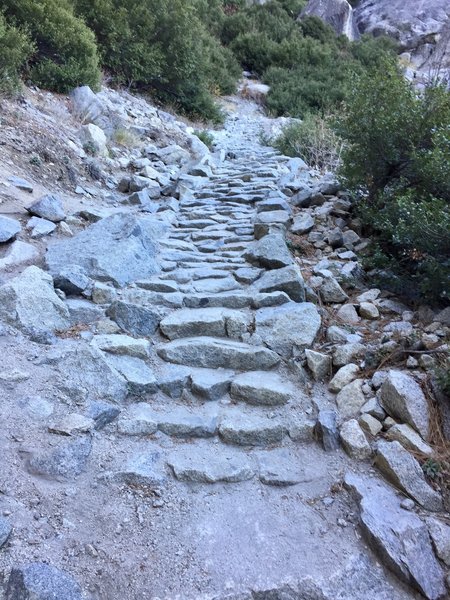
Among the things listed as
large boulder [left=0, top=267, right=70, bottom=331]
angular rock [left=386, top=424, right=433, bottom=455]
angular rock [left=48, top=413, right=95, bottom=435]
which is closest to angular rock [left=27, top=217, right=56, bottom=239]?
large boulder [left=0, top=267, right=70, bottom=331]

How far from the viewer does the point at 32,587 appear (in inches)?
66.4

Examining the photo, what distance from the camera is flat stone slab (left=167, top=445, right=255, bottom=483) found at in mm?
2543

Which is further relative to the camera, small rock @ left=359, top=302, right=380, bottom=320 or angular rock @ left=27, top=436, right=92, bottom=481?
small rock @ left=359, top=302, right=380, bottom=320

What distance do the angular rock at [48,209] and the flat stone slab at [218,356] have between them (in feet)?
7.86

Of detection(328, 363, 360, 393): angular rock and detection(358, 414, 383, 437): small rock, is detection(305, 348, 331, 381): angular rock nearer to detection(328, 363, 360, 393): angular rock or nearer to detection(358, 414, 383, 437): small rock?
Result: detection(328, 363, 360, 393): angular rock

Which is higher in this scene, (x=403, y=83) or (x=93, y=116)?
(x=403, y=83)

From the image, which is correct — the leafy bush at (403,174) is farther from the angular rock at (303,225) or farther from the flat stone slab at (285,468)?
the flat stone slab at (285,468)

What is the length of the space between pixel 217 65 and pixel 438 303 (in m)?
15.6

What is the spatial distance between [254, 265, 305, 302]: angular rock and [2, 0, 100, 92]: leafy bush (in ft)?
22.1

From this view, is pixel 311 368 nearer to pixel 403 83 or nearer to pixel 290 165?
pixel 403 83

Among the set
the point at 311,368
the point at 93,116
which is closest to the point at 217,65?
the point at 93,116

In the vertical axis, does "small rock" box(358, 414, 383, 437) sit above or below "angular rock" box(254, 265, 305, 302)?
above

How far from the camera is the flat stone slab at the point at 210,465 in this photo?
2.54 m

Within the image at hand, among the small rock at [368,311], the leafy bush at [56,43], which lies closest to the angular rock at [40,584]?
the small rock at [368,311]
